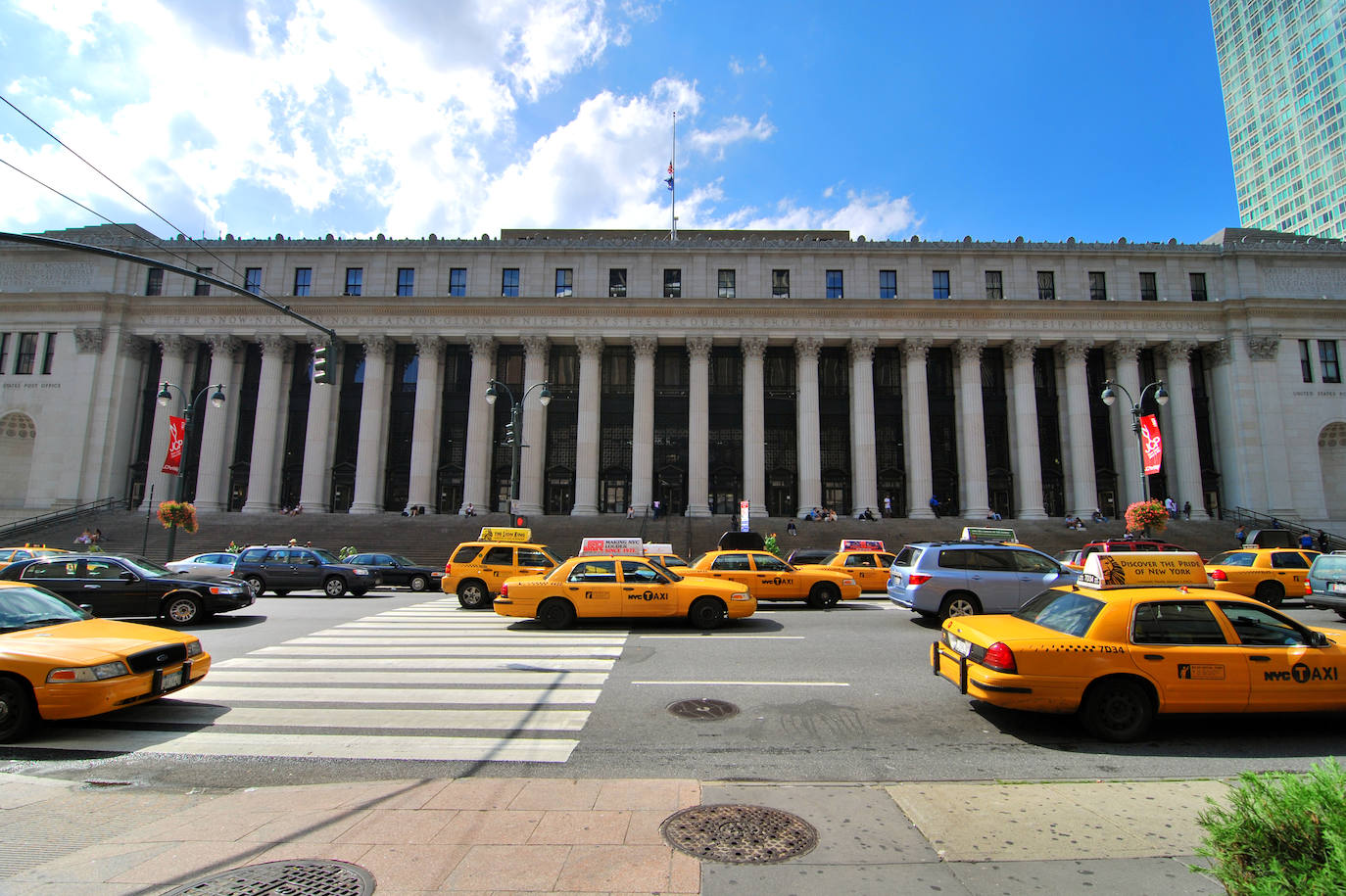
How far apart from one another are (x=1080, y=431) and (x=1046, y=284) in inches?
407

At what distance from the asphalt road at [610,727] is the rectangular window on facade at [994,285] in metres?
39.0

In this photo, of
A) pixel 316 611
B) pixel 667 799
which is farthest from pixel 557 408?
pixel 667 799

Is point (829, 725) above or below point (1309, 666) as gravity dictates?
below

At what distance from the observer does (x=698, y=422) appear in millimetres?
41156

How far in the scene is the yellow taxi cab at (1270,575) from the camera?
693 inches

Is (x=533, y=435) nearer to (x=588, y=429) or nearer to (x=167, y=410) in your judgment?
(x=588, y=429)

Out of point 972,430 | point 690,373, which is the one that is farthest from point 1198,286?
point 690,373

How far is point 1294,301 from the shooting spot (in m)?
40.9

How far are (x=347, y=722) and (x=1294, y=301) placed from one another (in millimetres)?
55818

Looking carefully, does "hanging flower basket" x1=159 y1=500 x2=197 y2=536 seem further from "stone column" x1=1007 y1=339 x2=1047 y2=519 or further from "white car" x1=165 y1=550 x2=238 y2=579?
"stone column" x1=1007 y1=339 x2=1047 y2=519

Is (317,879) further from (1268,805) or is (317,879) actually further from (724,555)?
(724,555)

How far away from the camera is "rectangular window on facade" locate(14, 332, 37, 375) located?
139 ft

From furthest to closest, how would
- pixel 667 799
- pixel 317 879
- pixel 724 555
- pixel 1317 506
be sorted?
pixel 1317 506
pixel 724 555
pixel 667 799
pixel 317 879

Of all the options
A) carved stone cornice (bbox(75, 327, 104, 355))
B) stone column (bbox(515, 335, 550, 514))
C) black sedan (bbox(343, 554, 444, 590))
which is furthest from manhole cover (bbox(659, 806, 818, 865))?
carved stone cornice (bbox(75, 327, 104, 355))
